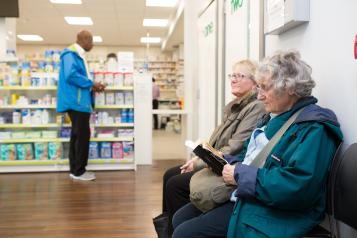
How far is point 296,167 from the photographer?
143 centimetres

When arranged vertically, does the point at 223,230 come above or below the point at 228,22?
below

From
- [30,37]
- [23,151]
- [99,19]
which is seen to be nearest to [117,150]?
[23,151]

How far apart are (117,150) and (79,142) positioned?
2.46ft

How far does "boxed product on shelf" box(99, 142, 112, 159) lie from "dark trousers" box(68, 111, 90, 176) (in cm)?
49

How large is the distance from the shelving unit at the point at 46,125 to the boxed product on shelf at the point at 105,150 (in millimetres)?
31

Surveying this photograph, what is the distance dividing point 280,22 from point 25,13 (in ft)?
28.9

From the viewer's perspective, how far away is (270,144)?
166 centimetres

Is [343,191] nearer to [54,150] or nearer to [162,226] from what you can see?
[162,226]

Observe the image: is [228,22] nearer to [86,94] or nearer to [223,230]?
[86,94]

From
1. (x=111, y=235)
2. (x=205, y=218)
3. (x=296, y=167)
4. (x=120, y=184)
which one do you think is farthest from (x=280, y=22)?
(x=120, y=184)

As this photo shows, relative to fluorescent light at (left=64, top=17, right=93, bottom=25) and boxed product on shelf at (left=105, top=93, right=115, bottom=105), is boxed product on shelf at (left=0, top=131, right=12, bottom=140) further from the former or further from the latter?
fluorescent light at (left=64, top=17, right=93, bottom=25)

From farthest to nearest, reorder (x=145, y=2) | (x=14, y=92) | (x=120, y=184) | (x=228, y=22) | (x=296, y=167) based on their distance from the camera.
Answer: (x=145, y=2) < (x=14, y=92) < (x=120, y=184) < (x=228, y=22) < (x=296, y=167)

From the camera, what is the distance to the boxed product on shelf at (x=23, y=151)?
206 inches

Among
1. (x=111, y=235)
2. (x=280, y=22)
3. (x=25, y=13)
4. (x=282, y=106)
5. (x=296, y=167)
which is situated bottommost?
(x=111, y=235)
